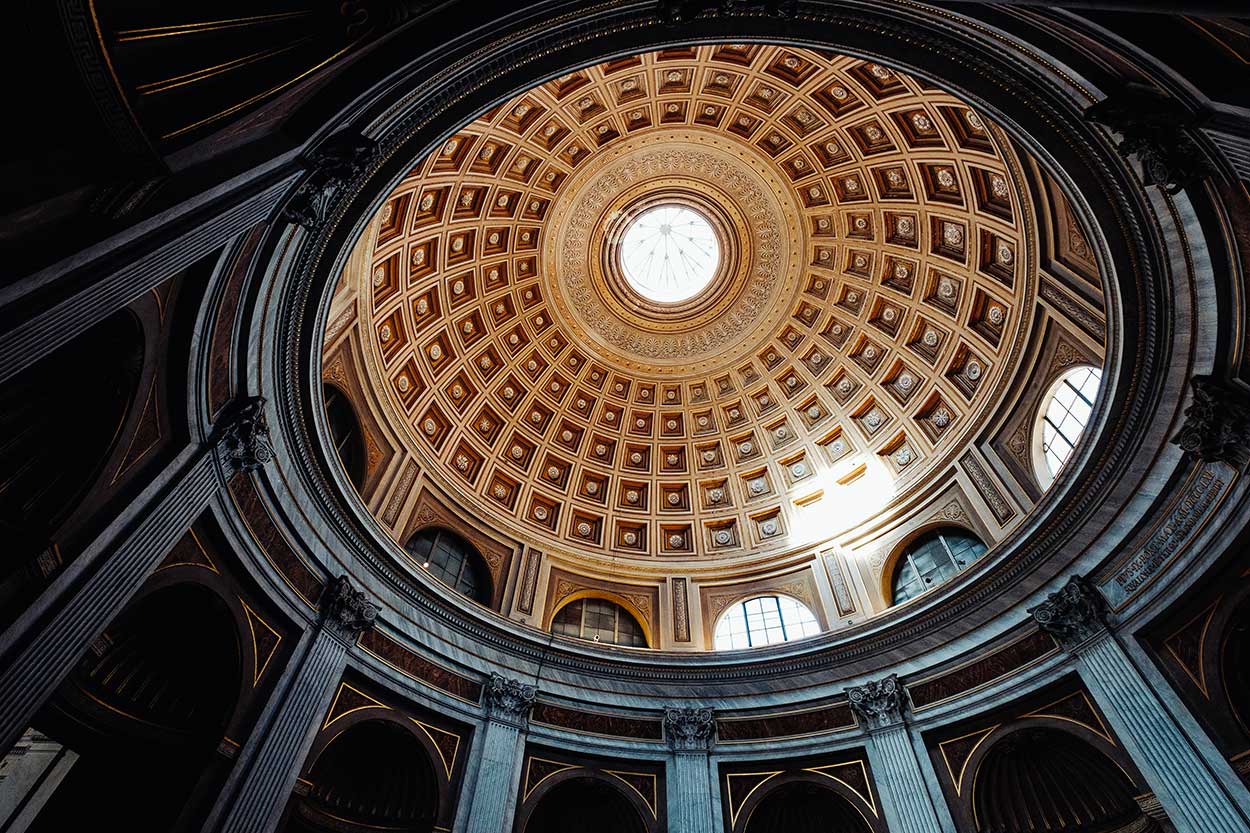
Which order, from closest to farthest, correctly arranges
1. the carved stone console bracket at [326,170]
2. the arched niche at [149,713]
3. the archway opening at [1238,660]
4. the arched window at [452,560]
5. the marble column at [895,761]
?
the carved stone console bracket at [326,170] < the arched niche at [149,713] < the archway opening at [1238,660] < the marble column at [895,761] < the arched window at [452,560]

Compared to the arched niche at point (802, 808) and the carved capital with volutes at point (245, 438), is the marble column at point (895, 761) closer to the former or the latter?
the arched niche at point (802, 808)

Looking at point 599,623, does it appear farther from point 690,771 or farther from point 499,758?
point 499,758

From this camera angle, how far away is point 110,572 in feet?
24.8

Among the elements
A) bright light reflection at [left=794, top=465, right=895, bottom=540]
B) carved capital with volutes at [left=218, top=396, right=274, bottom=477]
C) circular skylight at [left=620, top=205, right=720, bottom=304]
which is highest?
circular skylight at [left=620, top=205, right=720, bottom=304]

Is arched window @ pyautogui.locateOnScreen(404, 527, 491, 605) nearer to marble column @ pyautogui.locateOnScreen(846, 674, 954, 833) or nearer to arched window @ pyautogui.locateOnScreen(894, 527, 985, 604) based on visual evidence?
marble column @ pyautogui.locateOnScreen(846, 674, 954, 833)

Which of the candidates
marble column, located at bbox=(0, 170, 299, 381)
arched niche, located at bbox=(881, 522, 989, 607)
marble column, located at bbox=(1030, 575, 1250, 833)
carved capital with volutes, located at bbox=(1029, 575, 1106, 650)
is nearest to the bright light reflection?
arched niche, located at bbox=(881, 522, 989, 607)

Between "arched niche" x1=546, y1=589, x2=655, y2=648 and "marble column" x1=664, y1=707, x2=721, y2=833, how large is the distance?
10.2 ft

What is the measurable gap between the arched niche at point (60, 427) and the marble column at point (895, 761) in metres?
13.9

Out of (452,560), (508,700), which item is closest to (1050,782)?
(508,700)

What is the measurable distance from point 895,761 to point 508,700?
791 cm

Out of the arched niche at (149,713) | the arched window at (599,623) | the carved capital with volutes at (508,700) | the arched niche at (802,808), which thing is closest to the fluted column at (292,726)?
the arched niche at (149,713)

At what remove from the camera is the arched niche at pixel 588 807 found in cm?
1284

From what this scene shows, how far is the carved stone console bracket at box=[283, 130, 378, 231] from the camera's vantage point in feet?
26.5

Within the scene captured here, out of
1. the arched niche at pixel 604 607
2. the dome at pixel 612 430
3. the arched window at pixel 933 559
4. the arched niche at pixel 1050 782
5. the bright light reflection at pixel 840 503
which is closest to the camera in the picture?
the dome at pixel 612 430
